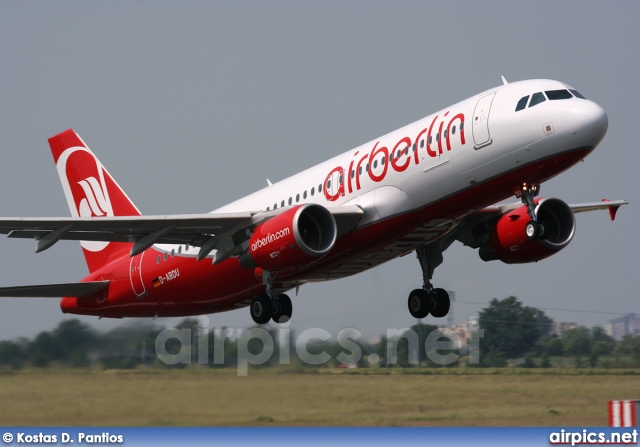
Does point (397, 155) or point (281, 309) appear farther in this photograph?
point (281, 309)

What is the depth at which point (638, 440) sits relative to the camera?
79.4 ft

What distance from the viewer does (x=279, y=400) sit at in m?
29.8

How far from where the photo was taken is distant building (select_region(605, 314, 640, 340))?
42562mm

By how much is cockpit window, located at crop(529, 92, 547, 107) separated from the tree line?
10.4 meters

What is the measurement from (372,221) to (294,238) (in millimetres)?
1998

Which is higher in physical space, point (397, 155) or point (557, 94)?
point (557, 94)

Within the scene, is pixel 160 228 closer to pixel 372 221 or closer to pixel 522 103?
pixel 372 221

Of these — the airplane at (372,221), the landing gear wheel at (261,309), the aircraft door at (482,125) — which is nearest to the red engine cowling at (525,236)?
the airplane at (372,221)

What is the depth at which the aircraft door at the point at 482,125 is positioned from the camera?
26266 millimetres

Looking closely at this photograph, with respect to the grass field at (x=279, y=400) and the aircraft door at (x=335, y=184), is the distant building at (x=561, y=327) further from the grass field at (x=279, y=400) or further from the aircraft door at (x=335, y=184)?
the aircraft door at (x=335, y=184)

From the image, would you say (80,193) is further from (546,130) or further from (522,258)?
(546,130)

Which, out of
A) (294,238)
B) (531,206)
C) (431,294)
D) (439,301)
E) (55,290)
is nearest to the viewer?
(531,206)

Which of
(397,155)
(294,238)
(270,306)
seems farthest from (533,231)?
(270,306)

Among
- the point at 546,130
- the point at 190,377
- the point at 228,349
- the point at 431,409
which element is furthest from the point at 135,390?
the point at 546,130
